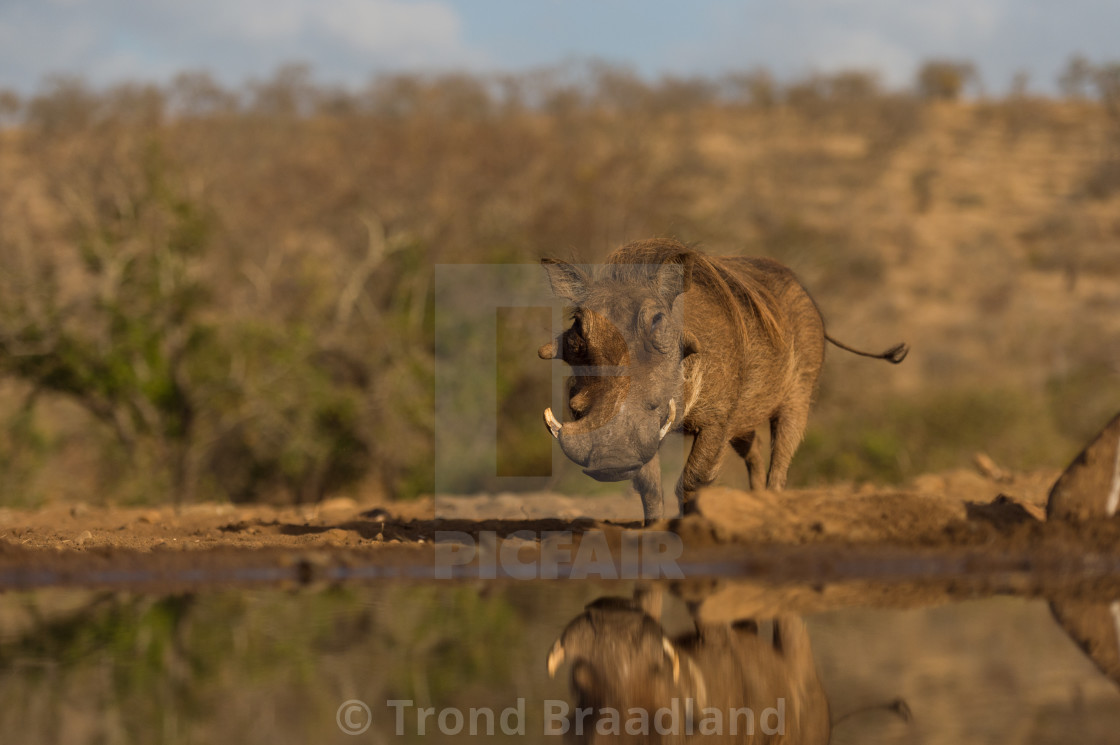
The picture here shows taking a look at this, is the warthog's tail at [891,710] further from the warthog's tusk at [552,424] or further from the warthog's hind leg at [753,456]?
the warthog's hind leg at [753,456]

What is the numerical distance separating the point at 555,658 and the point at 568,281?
2.26m

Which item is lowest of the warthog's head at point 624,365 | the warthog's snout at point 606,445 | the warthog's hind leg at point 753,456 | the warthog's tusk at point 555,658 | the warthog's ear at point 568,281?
the warthog's tusk at point 555,658

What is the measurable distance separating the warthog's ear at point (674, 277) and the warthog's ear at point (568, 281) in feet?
1.14

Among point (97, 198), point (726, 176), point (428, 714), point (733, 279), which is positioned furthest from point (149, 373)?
point (726, 176)

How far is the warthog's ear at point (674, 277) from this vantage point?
4.82 meters

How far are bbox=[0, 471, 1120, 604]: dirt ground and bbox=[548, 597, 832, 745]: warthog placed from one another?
1.18 feet

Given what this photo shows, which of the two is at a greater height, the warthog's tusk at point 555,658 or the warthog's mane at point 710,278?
the warthog's mane at point 710,278

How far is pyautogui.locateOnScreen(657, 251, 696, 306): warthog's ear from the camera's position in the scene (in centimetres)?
482

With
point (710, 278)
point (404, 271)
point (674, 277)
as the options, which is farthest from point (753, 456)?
point (404, 271)

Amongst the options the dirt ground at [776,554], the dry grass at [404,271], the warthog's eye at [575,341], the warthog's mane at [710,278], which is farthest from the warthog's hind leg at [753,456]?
the warthog's eye at [575,341]

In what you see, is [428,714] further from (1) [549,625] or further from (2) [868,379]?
(2) [868,379]

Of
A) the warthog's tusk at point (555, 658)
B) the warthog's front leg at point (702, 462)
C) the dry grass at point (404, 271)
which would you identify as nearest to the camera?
the warthog's tusk at point (555, 658)

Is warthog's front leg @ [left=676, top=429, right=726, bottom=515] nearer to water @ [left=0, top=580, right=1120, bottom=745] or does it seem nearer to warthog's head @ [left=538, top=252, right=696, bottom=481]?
warthog's head @ [left=538, top=252, right=696, bottom=481]

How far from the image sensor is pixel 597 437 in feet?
14.0
